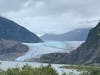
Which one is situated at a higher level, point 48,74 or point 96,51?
point 96,51

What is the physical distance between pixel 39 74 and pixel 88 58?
6534 inches

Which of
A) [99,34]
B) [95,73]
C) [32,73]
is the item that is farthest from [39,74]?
[99,34]

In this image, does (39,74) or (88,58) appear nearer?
(39,74)

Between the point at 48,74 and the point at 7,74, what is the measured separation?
11.6 feet

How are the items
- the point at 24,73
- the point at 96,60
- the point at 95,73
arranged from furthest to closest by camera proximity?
1. the point at 96,60
2. the point at 95,73
3. the point at 24,73

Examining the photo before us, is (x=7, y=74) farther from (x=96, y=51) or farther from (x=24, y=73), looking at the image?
(x=96, y=51)

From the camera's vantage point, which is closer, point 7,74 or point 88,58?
point 7,74

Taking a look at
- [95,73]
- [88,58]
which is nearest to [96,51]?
[88,58]

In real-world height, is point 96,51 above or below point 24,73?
above

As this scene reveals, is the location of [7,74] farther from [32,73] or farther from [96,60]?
[96,60]

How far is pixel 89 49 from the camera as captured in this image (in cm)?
19850

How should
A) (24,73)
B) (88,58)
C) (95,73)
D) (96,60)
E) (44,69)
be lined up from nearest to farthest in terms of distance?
(24,73) → (44,69) → (95,73) → (96,60) → (88,58)

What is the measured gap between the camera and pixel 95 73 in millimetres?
38344

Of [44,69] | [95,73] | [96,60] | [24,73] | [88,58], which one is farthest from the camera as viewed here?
[88,58]
